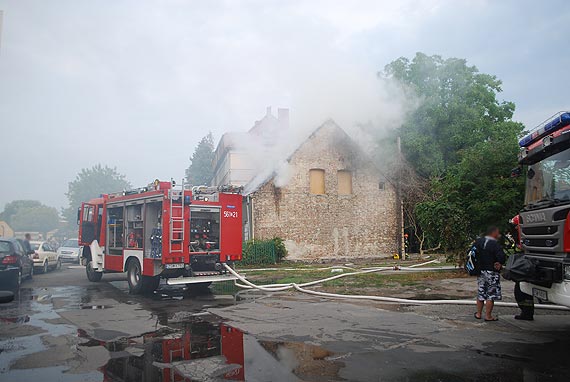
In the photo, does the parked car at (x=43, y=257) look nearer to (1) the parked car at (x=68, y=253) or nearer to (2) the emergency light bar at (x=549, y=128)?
(1) the parked car at (x=68, y=253)

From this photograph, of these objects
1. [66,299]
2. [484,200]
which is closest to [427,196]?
[484,200]

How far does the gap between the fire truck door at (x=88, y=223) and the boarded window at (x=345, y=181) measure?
514 inches

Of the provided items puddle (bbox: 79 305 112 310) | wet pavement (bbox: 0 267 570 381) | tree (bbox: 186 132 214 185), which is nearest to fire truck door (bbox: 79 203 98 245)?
wet pavement (bbox: 0 267 570 381)

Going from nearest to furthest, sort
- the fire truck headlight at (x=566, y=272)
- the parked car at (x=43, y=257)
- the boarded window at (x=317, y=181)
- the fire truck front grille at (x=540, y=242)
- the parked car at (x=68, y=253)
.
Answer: the fire truck headlight at (x=566, y=272) → the fire truck front grille at (x=540, y=242) → the parked car at (x=43, y=257) → the boarded window at (x=317, y=181) → the parked car at (x=68, y=253)

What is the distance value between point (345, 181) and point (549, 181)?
17699mm

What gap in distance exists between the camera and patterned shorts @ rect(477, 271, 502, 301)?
720 centimetres

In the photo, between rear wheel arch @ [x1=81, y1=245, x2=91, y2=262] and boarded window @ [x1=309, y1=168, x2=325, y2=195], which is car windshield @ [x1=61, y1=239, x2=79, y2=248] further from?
boarded window @ [x1=309, y1=168, x2=325, y2=195]

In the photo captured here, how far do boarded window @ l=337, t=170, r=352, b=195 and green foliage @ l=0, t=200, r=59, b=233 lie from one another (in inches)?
582

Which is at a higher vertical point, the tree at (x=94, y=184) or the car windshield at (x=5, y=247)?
the tree at (x=94, y=184)

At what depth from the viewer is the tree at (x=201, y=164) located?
7056 centimetres

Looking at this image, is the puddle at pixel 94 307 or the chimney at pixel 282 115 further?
the chimney at pixel 282 115

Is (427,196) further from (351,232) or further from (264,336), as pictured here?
(264,336)

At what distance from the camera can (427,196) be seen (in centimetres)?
2388

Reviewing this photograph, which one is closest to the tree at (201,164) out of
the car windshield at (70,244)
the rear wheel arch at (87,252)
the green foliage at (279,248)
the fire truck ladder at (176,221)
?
the car windshield at (70,244)
